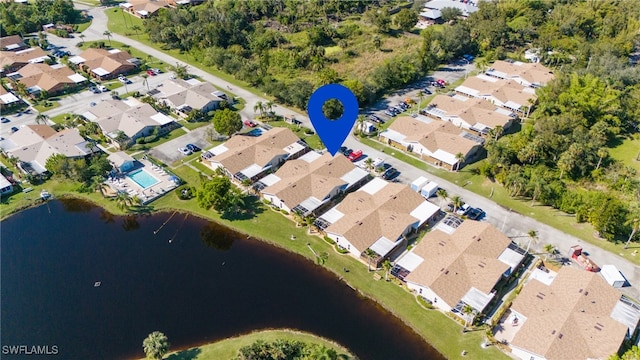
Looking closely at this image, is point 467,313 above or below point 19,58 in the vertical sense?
above

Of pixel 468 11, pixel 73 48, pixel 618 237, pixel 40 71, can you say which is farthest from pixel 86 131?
pixel 468 11

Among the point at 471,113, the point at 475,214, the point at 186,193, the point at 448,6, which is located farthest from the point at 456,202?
the point at 448,6

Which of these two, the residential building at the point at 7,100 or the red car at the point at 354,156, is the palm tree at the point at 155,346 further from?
the residential building at the point at 7,100

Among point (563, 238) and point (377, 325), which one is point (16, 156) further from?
point (563, 238)

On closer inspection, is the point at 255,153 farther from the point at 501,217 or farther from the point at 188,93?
the point at 501,217

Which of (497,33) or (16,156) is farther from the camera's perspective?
(497,33)

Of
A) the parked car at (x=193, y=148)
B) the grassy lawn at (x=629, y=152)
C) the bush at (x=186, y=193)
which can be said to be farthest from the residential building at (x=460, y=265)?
the parked car at (x=193, y=148)

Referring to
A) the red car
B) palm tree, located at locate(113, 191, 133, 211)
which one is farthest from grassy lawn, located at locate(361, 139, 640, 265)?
palm tree, located at locate(113, 191, 133, 211)
